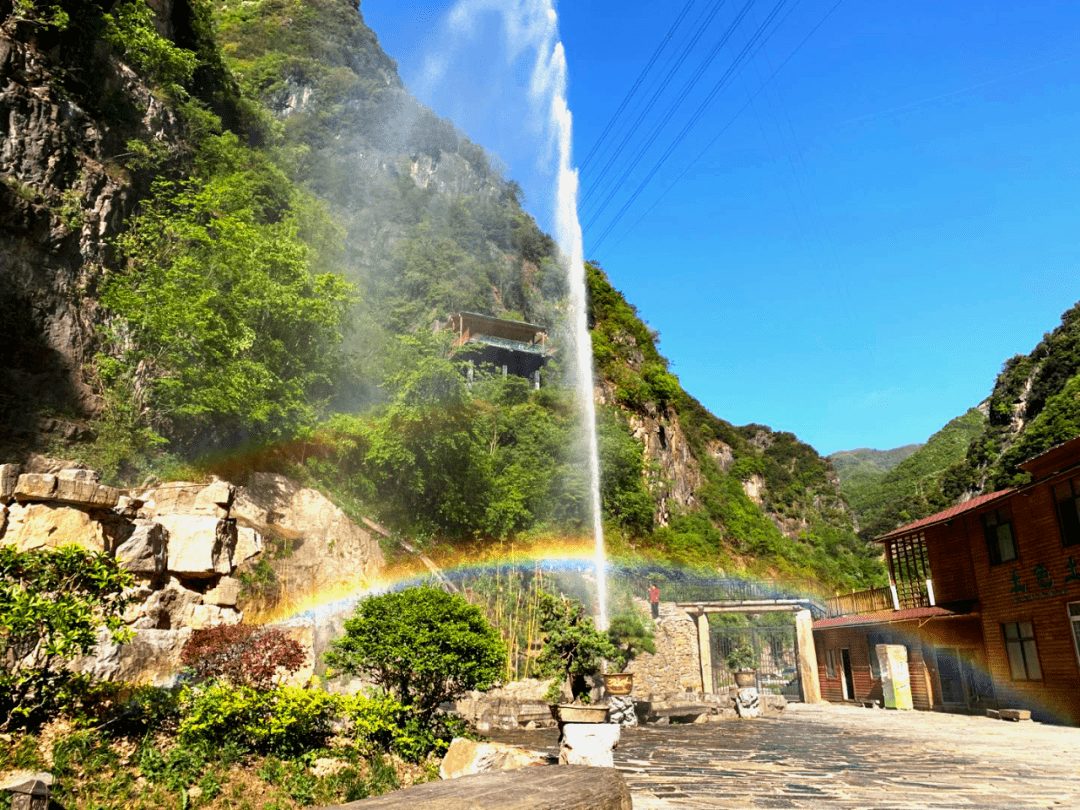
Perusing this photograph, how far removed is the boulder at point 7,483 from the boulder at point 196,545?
245 cm

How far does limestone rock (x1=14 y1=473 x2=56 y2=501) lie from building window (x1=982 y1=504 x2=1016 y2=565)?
70.6 feet

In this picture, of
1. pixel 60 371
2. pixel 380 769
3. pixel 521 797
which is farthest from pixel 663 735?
pixel 60 371

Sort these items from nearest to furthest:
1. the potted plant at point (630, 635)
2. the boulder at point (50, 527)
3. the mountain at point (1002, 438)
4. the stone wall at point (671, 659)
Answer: the boulder at point (50, 527) → the potted plant at point (630, 635) → the stone wall at point (671, 659) → the mountain at point (1002, 438)

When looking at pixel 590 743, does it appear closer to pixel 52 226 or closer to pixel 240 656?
pixel 240 656

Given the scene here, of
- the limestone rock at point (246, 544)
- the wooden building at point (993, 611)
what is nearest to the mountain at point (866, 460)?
the wooden building at point (993, 611)

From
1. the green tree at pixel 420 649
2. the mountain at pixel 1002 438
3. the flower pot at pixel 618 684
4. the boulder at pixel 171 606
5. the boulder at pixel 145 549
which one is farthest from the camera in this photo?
the mountain at pixel 1002 438

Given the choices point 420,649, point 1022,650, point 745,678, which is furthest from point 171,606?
point 1022,650

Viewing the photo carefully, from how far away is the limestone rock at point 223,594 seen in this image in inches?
483

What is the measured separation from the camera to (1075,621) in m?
15.9

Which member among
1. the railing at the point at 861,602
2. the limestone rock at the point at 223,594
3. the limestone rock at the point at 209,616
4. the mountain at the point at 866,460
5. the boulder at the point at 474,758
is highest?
the mountain at the point at 866,460

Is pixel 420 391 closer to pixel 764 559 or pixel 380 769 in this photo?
pixel 380 769

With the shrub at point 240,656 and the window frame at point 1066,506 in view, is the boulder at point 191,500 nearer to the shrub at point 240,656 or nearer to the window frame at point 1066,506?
the shrub at point 240,656

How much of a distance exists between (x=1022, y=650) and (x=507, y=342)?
30.5m

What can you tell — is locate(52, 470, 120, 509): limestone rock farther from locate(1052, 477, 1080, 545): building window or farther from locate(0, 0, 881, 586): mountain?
locate(1052, 477, 1080, 545): building window
